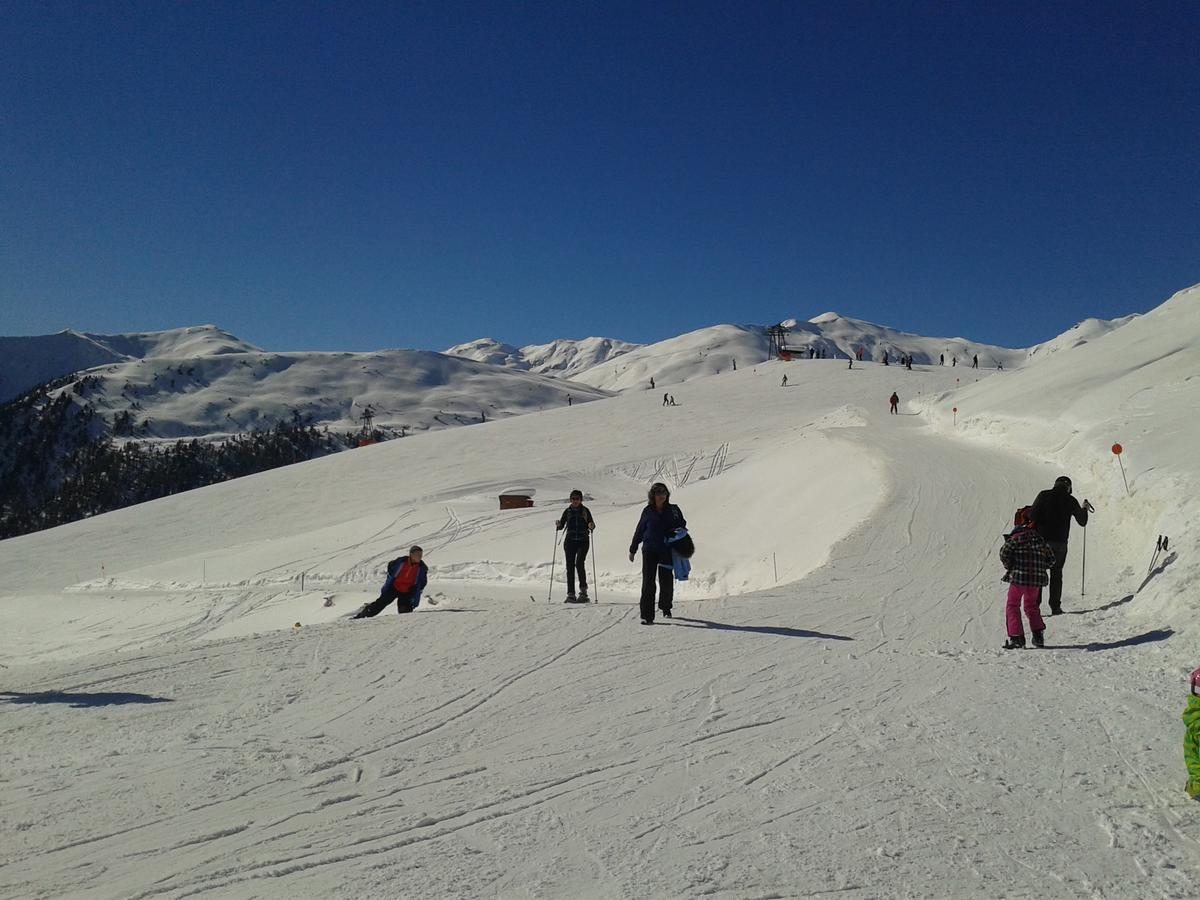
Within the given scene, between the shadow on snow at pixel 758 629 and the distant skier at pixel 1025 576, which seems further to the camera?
the shadow on snow at pixel 758 629

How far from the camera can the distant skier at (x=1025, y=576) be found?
841 centimetres

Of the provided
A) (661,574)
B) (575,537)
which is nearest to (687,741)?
(661,574)

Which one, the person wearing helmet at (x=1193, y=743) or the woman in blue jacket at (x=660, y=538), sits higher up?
the woman in blue jacket at (x=660, y=538)

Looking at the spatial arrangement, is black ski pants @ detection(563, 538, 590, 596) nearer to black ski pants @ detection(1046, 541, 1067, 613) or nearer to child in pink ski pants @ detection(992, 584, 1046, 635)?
child in pink ski pants @ detection(992, 584, 1046, 635)

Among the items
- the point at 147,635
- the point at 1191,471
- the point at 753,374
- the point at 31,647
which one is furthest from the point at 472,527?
the point at 753,374

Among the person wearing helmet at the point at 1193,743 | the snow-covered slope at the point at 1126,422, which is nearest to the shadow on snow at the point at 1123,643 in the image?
the snow-covered slope at the point at 1126,422

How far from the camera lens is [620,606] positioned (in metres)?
11.5

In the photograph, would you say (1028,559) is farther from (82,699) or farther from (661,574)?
(82,699)

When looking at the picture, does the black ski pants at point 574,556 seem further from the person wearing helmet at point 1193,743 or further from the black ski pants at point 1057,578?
the person wearing helmet at point 1193,743

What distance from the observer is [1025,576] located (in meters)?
8.45

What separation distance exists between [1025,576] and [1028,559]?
0.63 ft

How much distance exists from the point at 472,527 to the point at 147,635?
12257mm

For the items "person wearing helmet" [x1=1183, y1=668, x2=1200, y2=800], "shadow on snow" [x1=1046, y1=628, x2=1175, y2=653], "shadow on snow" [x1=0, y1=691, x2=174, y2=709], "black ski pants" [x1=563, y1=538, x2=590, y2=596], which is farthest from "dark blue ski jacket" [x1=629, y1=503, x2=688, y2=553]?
"person wearing helmet" [x1=1183, y1=668, x2=1200, y2=800]

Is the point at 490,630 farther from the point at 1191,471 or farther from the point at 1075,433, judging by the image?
the point at 1075,433
